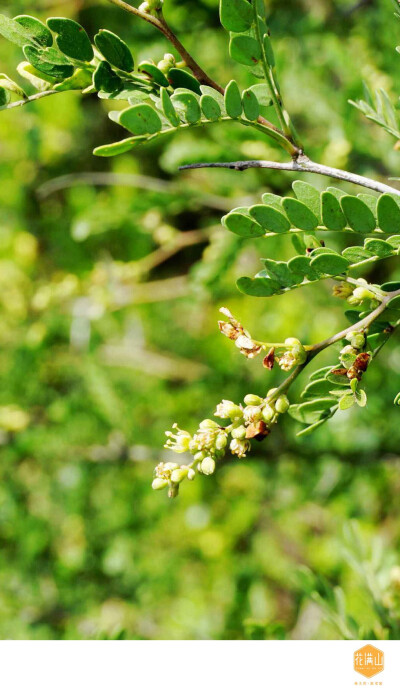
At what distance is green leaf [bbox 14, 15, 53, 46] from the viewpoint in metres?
0.41

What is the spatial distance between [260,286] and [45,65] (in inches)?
8.9

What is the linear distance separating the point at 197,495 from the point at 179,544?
18 cm

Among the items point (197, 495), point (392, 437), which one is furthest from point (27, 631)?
point (392, 437)

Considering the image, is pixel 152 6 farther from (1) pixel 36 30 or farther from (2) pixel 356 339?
(2) pixel 356 339

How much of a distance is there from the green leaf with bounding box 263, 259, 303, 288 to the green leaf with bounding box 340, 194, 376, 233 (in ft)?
0.19

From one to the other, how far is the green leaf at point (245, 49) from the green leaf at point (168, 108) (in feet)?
0.21

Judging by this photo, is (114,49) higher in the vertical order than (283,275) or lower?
higher

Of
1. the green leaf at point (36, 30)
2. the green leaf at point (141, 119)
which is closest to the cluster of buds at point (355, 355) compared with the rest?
the green leaf at point (141, 119)

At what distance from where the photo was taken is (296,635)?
1619 mm

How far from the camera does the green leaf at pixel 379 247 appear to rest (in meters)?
0.42

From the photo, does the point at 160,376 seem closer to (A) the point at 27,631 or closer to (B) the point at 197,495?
(B) the point at 197,495

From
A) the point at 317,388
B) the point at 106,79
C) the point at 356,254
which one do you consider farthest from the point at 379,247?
the point at 106,79

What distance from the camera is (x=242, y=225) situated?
1.44 ft

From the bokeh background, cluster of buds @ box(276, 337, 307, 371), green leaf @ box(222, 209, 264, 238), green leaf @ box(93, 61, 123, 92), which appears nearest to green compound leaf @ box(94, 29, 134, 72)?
green leaf @ box(93, 61, 123, 92)
